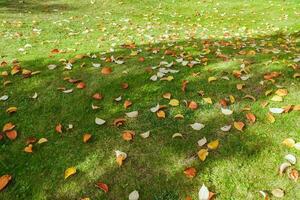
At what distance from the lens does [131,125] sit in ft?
14.0

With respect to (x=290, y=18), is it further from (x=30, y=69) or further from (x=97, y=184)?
(x=97, y=184)

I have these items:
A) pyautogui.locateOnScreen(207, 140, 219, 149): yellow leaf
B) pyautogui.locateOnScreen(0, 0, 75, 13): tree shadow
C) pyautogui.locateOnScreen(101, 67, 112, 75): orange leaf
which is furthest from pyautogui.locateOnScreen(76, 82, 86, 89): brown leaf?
pyautogui.locateOnScreen(0, 0, 75, 13): tree shadow

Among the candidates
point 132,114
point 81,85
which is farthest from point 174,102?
point 81,85

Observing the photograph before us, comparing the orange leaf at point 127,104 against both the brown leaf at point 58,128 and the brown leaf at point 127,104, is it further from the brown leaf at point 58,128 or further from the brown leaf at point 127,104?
the brown leaf at point 58,128

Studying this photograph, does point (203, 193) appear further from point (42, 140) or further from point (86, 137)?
point (42, 140)

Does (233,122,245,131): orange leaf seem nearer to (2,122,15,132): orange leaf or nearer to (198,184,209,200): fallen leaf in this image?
(198,184,209,200): fallen leaf

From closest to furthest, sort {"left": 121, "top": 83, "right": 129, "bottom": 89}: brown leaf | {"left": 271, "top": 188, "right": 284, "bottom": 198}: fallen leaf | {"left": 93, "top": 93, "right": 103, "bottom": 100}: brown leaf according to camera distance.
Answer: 1. {"left": 271, "top": 188, "right": 284, "bottom": 198}: fallen leaf
2. {"left": 93, "top": 93, "right": 103, "bottom": 100}: brown leaf
3. {"left": 121, "top": 83, "right": 129, "bottom": 89}: brown leaf

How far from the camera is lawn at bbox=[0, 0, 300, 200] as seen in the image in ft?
→ 11.4

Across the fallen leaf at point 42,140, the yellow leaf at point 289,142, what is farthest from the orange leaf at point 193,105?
the fallen leaf at point 42,140

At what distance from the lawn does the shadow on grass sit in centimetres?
1

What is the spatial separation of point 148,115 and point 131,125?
1.00ft

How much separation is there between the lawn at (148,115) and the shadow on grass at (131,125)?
0.05ft

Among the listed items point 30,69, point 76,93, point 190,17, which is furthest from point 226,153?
point 190,17

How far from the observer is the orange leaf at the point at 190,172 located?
11.4 feet
